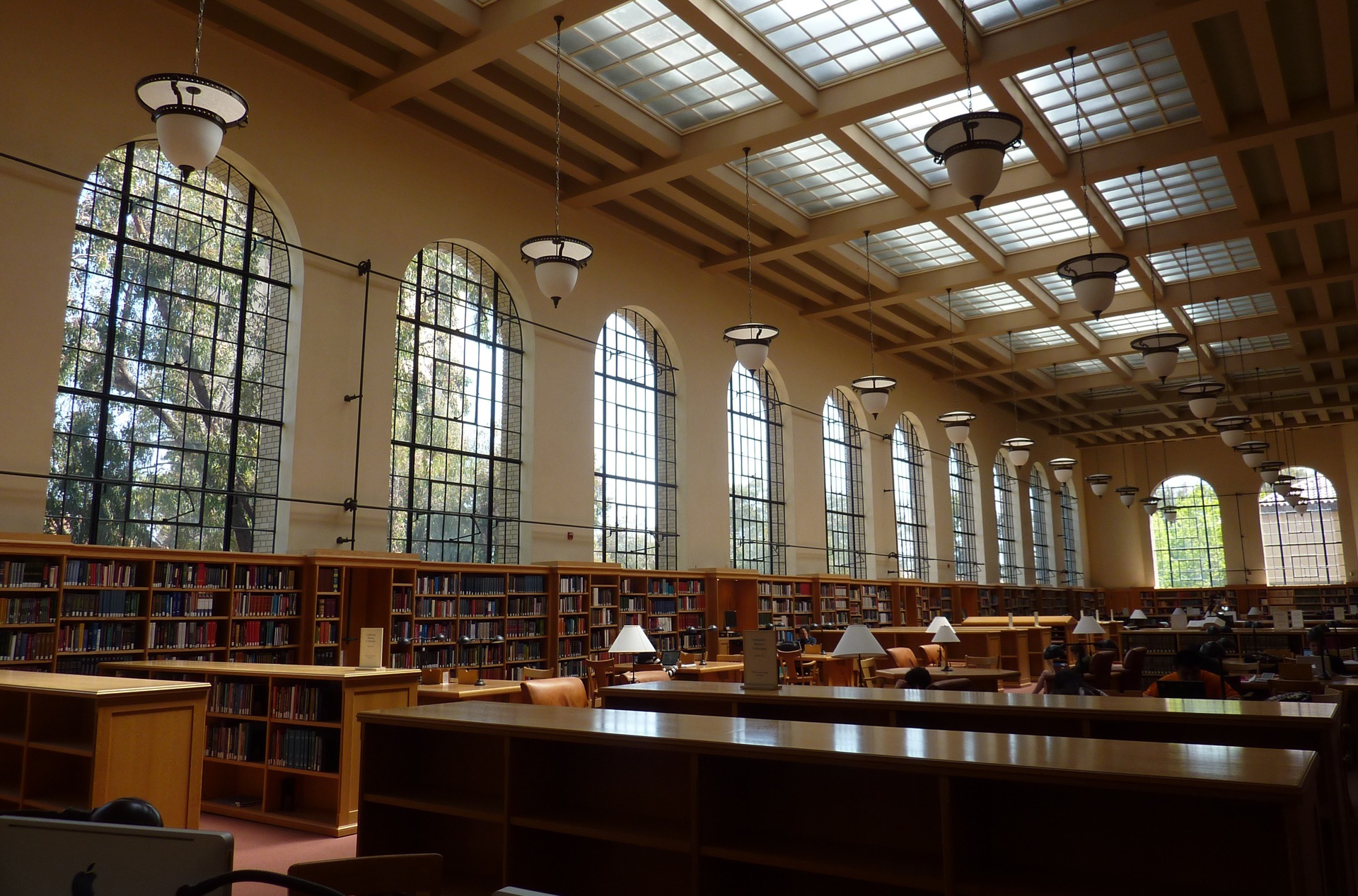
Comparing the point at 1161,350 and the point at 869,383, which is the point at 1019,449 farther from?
the point at 1161,350

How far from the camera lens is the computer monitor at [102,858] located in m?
1.28

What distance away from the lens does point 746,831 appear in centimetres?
297

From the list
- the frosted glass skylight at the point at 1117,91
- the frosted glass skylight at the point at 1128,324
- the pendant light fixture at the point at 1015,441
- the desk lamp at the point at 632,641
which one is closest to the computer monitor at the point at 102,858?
the desk lamp at the point at 632,641

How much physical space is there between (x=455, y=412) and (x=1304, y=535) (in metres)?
23.9

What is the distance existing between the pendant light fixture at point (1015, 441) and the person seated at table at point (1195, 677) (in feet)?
24.8

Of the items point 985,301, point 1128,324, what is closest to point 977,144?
point 985,301

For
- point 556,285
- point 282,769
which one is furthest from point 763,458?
point 282,769

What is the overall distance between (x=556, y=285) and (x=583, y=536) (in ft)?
15.3

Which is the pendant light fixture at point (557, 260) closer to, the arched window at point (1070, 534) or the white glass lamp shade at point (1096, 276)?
the white glass lamp shade at point (1096, 276)

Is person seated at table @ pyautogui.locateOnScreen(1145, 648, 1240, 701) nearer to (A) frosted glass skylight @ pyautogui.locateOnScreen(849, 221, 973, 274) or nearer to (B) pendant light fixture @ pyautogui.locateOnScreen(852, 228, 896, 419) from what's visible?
(B) pendant light fixture @ pyautogui.locateOnScreen(852, 228, 896, 419)

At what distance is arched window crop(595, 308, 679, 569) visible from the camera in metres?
11.7

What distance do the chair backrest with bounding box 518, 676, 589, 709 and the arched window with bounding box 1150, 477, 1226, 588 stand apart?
934 inches

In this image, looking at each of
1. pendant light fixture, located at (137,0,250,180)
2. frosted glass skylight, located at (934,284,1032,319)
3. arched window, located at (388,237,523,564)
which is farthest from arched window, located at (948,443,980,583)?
pendant light fixture, located at (137,0,250,180)

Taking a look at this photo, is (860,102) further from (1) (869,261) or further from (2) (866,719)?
(2) (866,719)
